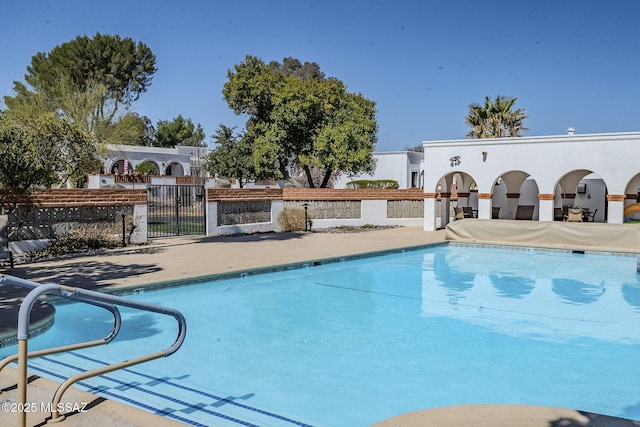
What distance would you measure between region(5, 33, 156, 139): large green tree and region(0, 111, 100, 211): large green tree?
74.1 ft

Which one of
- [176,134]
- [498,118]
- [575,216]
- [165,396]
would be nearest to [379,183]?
[498,118]

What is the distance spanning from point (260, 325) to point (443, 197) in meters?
16.8

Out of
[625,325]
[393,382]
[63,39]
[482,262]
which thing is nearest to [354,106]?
[482,262]

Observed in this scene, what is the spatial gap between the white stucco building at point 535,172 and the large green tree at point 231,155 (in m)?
14.3

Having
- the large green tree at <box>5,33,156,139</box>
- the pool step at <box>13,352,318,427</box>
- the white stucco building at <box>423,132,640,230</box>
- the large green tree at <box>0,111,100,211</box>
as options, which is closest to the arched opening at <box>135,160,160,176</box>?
the large green tree at <box>5,33,156,139</box>

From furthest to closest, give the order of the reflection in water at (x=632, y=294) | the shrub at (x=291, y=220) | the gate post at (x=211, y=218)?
the shrub at (x=291, y=220) → the gate post at (x=211, y=218) → the reflection in water at (x=632, y=294)

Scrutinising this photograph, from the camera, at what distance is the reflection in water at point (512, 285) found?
1198 centimetres

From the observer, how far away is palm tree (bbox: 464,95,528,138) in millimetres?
40188

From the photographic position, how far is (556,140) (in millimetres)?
20875

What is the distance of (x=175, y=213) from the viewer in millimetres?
28828

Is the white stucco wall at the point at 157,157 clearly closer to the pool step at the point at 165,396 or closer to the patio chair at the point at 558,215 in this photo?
the patio chair at the point at 558,215

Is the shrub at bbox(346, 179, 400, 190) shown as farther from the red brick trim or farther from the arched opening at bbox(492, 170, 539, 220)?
the red brick trim

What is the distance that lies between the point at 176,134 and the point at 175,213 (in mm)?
46703

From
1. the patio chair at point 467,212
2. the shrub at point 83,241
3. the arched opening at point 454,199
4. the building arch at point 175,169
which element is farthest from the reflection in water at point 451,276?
the building arch at point 175,169
